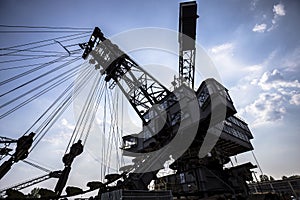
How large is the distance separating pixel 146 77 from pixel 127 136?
37.0ft

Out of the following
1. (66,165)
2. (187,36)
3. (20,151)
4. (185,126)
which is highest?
(187,36)

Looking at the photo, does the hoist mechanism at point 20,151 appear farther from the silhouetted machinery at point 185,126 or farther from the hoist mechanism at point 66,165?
the silhouetted machinery at point 185,126

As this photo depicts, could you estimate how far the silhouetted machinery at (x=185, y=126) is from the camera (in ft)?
49.1

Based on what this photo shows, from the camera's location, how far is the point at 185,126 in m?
17.6

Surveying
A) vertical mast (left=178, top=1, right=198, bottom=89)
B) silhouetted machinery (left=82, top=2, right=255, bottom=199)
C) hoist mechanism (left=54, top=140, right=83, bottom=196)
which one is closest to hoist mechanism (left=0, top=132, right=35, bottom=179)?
hoist mechanism (left=54, top=140, right=83, bottom=196)

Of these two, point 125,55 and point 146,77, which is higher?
point 125,55

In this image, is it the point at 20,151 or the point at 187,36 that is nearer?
the point at 20,151

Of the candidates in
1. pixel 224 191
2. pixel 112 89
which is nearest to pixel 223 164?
pixel 224 191

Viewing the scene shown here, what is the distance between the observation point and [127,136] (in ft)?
85.9

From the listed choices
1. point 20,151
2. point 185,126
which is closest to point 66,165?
point 20,151

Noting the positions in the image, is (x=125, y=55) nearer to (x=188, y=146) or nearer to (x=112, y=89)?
(x=112, y=89)

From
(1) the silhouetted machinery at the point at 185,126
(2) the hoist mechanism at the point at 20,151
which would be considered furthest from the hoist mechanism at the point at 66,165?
(1) the silhouetted machinery at the point at 185,126

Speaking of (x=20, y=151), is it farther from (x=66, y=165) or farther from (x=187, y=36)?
(x=187, y=36)

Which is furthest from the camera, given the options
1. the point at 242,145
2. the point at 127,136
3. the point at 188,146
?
the point at 127,136
